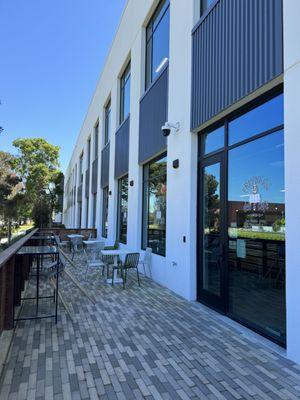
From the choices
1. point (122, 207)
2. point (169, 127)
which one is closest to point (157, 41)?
point (169, 127)

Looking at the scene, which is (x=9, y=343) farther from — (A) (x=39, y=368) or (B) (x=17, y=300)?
(B) (x=17, y=300)

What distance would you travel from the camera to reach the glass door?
16.2 ft

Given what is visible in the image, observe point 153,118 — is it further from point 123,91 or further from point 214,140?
point 123,91

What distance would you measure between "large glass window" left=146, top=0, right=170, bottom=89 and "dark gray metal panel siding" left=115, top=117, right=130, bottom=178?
7.38ft

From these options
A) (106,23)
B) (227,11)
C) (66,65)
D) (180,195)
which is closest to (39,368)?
(180,195)

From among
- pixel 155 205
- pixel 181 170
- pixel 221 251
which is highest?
pixel 181 170

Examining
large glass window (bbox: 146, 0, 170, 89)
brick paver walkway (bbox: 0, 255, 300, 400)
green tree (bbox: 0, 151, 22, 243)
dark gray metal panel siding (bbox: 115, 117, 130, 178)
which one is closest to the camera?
brick paver walkway (bbox: 0, 255, 300, 400)

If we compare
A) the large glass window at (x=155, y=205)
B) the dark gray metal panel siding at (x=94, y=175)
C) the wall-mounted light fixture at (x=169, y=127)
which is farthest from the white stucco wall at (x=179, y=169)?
the dark gray metal panel siding at (x=94, y=175)

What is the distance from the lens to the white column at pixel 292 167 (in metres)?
3.23

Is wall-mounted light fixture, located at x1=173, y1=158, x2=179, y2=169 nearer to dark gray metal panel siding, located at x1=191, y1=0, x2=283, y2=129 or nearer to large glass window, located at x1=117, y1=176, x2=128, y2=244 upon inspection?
dark gray metal panel siding, located at x1=191, y1=0, x2=283, y2=129

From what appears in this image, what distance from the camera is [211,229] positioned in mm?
5289

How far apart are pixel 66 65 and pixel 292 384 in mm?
24020

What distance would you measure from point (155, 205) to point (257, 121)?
435cm

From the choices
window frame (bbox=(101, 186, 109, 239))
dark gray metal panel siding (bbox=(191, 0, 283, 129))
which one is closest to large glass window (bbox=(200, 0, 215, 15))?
dark gray metal panel siding (bbox=(191, 0, 283, 129))
